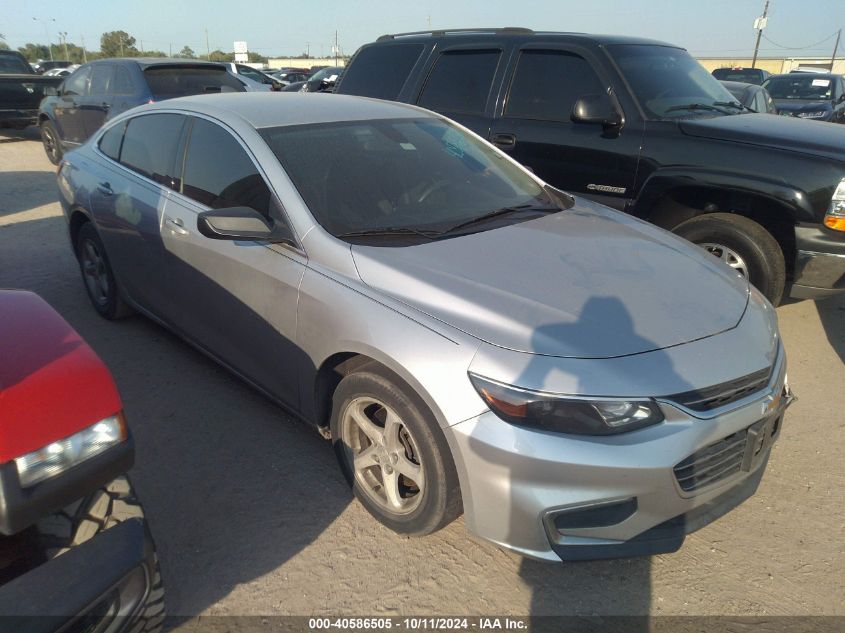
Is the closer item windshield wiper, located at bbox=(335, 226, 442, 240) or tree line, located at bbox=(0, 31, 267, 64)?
windshield wiper, located at bbox=(335, 226, 442, 240)

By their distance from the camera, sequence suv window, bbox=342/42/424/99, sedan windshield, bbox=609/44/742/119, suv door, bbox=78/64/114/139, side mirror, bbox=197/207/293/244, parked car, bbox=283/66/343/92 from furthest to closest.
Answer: parked car, bbox=283/66/343/92 → suv door, bbox=78/64/114/139 → suv window, bbox=342/42/424/99 → sedan windshield, bbox=609/44/742/119 → side mirror, bbox=197/207/293/244

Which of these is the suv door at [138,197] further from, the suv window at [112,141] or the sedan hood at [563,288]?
the sedan hood at [563,288]

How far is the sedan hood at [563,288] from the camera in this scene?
2.24 meters

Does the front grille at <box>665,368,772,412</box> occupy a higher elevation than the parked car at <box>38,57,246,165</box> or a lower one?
lower

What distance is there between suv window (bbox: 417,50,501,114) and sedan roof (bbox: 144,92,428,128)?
166 centimetres

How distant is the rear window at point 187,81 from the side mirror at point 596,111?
6226 mm

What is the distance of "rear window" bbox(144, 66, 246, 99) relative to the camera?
344 inches

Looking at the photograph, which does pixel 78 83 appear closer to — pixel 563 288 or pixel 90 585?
pixel 563 288

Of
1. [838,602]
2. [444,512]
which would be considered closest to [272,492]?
[444,512]

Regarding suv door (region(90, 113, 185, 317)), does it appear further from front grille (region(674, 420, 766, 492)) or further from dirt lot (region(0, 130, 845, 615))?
front grille (region(674, 420, 766, 492))

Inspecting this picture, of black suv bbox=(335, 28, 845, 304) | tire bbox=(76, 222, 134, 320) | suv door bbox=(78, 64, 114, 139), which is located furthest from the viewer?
suv door bbox=(78, 64, 114, 139)

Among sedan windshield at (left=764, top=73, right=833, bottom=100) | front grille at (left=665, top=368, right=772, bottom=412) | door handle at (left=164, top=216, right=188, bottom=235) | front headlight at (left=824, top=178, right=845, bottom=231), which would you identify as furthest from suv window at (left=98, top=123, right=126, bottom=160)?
sedan windshield at (left=764, top=73, right=833, bottom=100)

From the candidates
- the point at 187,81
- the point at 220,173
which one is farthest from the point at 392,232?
the point at 187,81

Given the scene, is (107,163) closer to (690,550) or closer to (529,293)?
(529,293)
